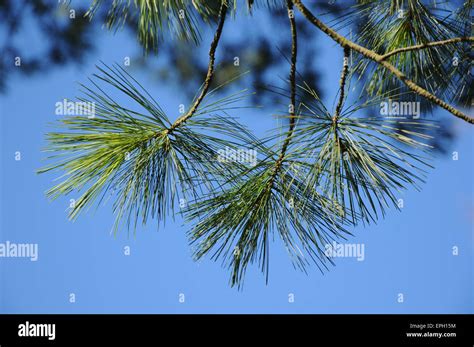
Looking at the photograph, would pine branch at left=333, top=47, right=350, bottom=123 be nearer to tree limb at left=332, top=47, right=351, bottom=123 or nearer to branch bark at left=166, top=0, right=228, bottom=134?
tree limb at left=332, top=47, right=351, bottom=123

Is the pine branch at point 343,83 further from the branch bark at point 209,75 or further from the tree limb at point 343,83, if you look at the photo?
the branch bark at point 209,75

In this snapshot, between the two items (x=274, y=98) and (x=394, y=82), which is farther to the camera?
(x=274, y=98)

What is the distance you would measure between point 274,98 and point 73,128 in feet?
1.92

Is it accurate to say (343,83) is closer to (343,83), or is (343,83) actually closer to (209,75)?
(343,83)

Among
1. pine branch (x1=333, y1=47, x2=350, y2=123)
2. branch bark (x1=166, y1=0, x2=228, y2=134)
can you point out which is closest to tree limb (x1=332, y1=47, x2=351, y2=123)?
pine branch (x1=333, y1=47, x2=350, y2=123)

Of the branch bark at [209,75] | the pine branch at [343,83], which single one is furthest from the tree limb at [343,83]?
the branch bark at [209,75]

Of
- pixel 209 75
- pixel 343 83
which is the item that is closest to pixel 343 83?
pixel 343 83
